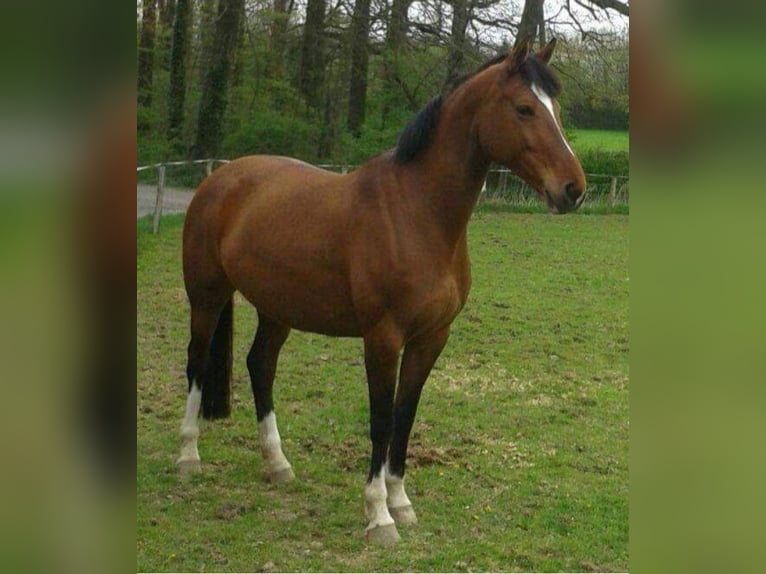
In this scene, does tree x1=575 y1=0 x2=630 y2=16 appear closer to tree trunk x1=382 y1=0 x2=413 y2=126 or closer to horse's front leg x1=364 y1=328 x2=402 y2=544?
tree trunk x1=382 y1=0 x2=413 y2=126

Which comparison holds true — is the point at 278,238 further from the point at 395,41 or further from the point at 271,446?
the point at 395,41

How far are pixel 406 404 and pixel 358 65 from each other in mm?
9466

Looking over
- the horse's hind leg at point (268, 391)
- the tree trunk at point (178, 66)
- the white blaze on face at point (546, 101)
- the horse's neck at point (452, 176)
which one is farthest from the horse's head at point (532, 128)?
the tree trunk at point (178, 66)

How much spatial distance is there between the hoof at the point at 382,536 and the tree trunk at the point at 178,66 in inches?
332

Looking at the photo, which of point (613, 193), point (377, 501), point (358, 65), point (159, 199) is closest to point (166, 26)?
point (358, 65)

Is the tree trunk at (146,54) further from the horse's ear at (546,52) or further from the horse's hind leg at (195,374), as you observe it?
the horse's ear at (546,52)

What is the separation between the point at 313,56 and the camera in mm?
12109

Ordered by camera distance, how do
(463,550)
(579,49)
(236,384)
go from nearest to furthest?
(463,550)
(236,384)
(579,49)
